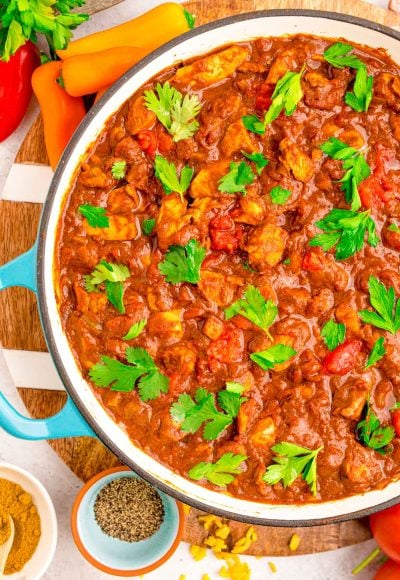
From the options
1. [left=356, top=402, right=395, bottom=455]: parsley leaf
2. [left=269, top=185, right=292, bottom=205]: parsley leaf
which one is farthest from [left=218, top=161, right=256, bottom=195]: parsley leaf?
[left=356, top=402, right=395, bottom=455]: parsley leaf

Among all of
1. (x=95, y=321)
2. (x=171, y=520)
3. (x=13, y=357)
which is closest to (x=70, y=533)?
(x=171, y=520)

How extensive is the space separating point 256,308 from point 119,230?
3.11 feet

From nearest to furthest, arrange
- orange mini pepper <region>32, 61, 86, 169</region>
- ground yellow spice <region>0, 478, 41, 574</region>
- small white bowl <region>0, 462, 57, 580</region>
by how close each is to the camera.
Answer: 1. orange mini pepper <region>32, 61, 86, 169</region>
2. small white bowl <region>0, 462, 57, 580</region>
3. ground yellow spice <region>0, 478, 41, 574</region>

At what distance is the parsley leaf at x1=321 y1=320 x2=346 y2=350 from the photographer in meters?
5.12

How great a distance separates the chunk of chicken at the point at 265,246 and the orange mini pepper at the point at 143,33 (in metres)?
1.42

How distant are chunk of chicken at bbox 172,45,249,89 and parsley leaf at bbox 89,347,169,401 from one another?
1.66 metres

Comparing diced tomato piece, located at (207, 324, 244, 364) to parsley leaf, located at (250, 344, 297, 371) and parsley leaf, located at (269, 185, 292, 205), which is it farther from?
parsley leaf, located at (269, 185, 292, 205)

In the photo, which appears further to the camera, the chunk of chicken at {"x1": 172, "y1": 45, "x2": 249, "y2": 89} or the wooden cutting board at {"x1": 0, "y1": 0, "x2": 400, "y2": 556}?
the wooden cutting board at {"x1": 0, "y1": 0, "x2": 400, "y2": 556}

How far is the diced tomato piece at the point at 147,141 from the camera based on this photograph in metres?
5.13

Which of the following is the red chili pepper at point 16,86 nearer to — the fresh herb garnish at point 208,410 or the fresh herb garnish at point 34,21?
the fresh herb garnish at point 34,21

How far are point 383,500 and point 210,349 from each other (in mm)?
1416

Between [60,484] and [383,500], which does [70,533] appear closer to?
[60,484]

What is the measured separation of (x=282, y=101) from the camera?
5.05 metres

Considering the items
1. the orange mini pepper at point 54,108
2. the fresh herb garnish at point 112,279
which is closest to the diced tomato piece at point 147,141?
the orange mini pepper at point 54,108
